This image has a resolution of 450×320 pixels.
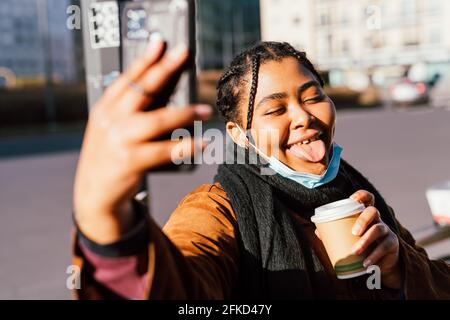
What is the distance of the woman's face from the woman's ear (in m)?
0.05

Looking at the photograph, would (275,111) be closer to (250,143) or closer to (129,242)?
(250,143)

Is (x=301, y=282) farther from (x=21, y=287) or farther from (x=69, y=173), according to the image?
(x=69, y=173)

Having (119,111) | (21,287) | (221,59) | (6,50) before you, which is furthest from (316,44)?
(119,111)

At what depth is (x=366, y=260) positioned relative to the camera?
1.52 meters

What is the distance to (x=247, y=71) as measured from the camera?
1755mm

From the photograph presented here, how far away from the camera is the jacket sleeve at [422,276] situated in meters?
1.69

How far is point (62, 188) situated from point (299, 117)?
8.77m

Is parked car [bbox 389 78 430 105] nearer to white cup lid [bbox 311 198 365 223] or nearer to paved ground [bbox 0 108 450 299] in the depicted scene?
paved ground [bbox 0 108 450 299]

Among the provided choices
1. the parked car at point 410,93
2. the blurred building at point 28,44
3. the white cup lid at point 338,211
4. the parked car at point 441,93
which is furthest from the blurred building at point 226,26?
the white cup lid at point 338,211

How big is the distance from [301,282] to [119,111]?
773 mm

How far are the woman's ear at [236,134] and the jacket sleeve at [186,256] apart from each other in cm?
20

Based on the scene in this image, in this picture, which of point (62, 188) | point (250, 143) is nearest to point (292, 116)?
point (250, 143)

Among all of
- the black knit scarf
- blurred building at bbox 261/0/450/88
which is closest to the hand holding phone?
the black knit scarf

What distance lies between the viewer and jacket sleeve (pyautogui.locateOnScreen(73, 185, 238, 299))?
99cm
